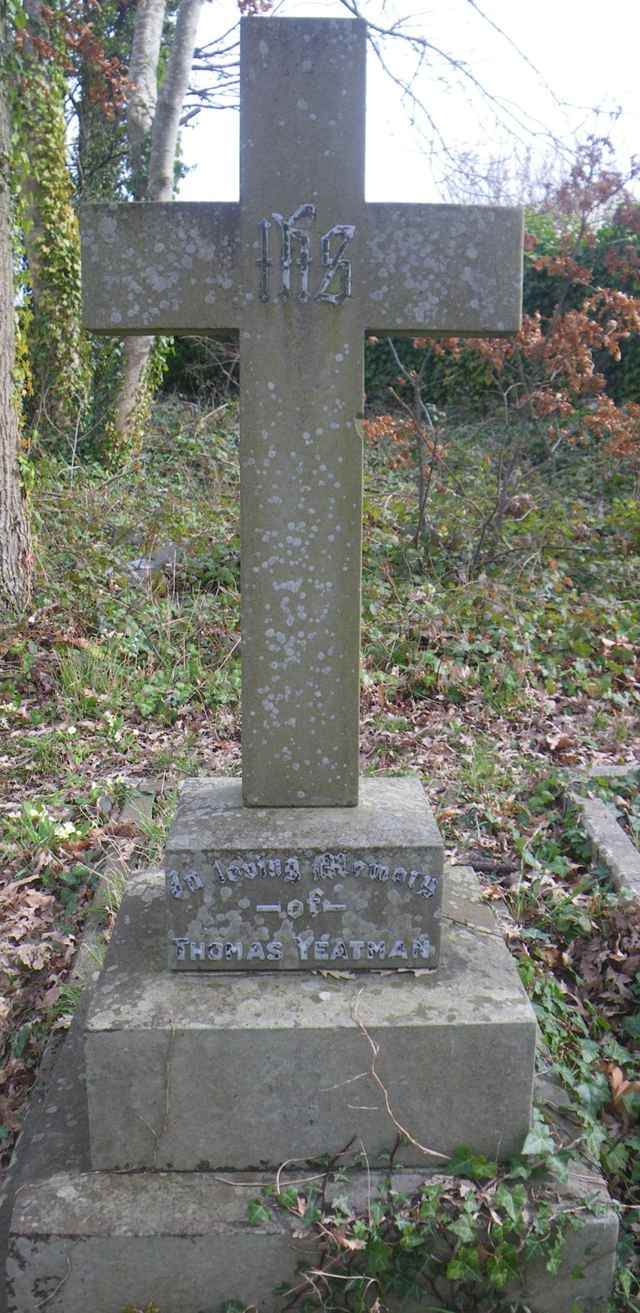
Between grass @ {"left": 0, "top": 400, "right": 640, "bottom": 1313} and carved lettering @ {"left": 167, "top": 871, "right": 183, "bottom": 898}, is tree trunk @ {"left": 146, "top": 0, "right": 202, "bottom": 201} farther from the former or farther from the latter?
carved lettering @ {"left": 167, "top": 871, "right": 183, "bottom": 898}

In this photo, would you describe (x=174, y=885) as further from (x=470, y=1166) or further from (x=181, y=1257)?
(x=470, y=1166)

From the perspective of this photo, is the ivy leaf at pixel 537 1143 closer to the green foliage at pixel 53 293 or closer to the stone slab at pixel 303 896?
the stone slab at pixel 303 896

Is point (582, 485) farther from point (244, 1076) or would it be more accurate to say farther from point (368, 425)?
point (244, 1076)

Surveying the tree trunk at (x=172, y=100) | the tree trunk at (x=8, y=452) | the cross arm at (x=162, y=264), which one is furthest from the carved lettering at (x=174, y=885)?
the tree trunk at (x=172, y=100)

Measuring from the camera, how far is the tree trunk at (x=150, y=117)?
30.3 feet

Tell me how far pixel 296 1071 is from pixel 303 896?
1.33 feet

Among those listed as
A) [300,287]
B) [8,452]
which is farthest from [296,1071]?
[8,452]

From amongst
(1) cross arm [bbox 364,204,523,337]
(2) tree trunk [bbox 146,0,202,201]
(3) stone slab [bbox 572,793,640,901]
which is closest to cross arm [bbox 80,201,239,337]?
(1) cross arm [bbox 364,204,523,337]

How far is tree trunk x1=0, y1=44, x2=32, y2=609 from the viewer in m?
6.18

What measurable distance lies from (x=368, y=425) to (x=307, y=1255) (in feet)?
20.6

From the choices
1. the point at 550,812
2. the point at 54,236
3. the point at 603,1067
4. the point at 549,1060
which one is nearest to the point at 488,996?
the point at 549,1060

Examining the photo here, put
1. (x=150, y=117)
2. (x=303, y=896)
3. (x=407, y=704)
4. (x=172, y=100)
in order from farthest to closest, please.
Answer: (x=150, y=117)
(x=172, y=100)
(x=407, y=704)
(x=303, y=896)

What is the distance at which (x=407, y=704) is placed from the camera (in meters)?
5.44

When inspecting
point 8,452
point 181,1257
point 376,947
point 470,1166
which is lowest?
point 181,1257
